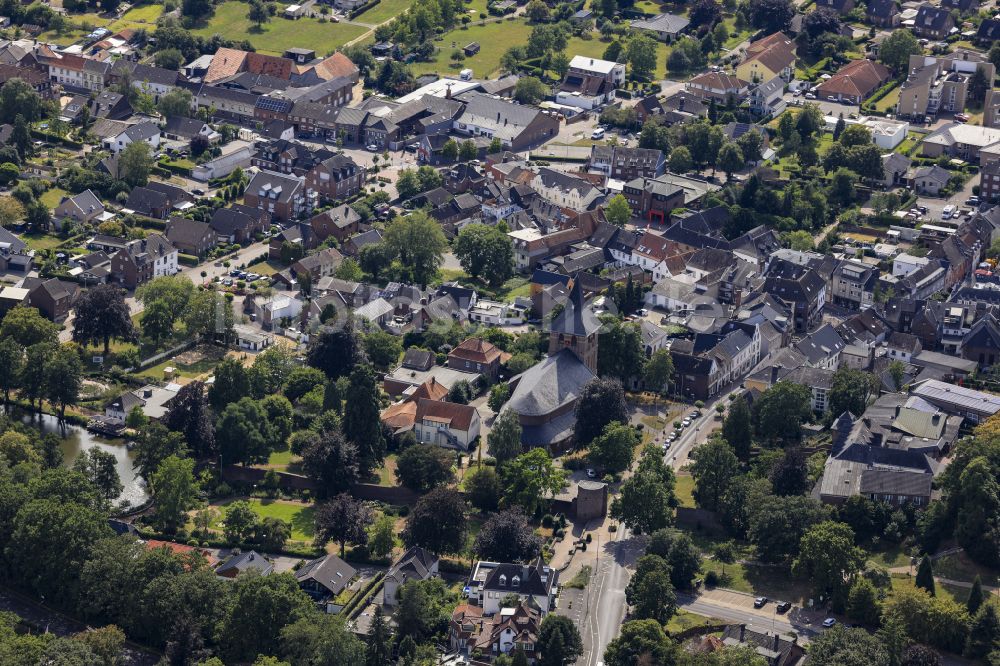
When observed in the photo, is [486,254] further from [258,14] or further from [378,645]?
[258,14]

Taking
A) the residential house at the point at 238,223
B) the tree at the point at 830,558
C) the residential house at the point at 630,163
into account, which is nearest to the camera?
the tree at the point at 830,558

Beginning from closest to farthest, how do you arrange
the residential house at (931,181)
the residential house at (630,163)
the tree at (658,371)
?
the tree at (658,371)
the residential house at (931,181)
the residential house at (630,163)

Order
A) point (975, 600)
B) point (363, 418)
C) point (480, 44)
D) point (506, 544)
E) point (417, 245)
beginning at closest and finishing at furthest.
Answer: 1. point (975, 600)
2. point (506, 544)
3. point (363, 418)
4. point (417, 245)
5. point (480, 44)

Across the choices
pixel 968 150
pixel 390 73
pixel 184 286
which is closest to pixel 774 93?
pixel 968 150

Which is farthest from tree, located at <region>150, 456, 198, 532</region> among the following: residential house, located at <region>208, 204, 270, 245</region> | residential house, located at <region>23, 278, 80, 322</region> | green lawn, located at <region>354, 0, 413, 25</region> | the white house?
green lawn, located at <region>354, 0, 413, 25</region>

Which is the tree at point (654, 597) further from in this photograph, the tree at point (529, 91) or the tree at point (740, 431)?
the tree at point (529, 91)

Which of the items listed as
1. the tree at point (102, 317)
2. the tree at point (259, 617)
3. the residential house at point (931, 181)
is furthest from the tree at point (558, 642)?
the residential house at point (931, 181)

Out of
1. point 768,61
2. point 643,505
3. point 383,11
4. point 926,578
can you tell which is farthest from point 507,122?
point 926,578
